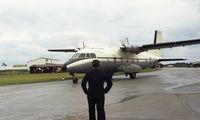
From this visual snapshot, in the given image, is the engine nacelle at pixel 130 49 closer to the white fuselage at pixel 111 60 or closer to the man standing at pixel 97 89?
the white fuselage at pixel 111 60

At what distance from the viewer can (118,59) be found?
37406mm

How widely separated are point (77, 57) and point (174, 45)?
11834mm

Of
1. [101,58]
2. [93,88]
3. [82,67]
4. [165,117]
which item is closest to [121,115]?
[165,117]

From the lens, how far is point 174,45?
1571 inches

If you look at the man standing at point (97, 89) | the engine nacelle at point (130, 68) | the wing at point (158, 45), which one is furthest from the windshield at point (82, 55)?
the man standing at point (97, 89)

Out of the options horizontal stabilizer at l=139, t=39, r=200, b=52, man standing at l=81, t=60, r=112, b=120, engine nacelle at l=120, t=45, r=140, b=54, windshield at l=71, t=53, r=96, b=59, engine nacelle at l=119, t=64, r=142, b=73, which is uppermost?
horizontal stabilizer at l=139, t=39, r=200, b=52

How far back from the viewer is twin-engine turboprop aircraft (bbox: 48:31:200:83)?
107ft

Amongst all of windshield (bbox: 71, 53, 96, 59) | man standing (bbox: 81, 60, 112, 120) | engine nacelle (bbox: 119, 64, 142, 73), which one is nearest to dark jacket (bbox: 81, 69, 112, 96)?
man standing (bbox: 81, 60, 112, 120)

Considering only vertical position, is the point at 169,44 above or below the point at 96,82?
above

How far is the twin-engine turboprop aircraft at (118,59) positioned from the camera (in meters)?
32.6

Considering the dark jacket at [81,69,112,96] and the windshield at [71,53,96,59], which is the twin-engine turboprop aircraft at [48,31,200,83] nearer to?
the windshield at [71,53,96,59]

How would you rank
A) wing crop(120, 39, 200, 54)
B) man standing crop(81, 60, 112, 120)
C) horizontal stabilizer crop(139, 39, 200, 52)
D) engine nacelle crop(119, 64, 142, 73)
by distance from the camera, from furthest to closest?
horizontal stabilizer crop(139, 39, 200, 52) → wing crop(120, 39, 200, 54) → engine nacelle crop(119, 64, 142, 73) → man standing crop(81, 60, 112, 120)

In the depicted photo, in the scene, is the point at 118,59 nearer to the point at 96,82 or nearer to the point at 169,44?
the point at 169,44

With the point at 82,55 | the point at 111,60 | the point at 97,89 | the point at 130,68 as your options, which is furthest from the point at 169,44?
the point at 97,89
